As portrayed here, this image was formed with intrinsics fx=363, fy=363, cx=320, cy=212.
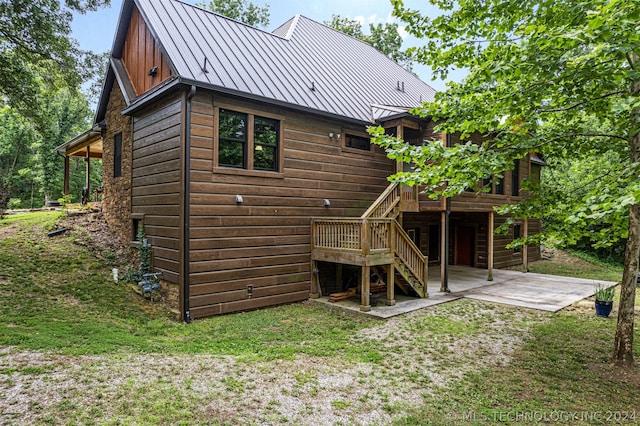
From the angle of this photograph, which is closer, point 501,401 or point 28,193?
point 501,401

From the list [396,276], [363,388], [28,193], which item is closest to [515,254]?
[396,276]

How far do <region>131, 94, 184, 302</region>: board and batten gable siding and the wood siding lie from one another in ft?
2.36

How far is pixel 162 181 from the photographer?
8.59 meters

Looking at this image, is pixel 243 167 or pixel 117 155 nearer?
pixel 243 167

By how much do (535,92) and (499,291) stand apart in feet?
25.7

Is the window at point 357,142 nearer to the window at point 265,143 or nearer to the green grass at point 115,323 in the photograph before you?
the window at point 265,143

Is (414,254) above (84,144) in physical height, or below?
below

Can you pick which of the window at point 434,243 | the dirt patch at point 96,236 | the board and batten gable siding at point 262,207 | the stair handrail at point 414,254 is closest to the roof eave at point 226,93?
the board and batten gable siding at point 262,207

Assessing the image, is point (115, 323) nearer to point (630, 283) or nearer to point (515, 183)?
point (630, 283)

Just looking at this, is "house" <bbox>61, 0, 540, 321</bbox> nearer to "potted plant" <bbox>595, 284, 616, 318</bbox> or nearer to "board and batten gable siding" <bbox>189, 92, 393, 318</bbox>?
"board and batten gable siding" <bbox>189, 92, 393, 318</bbox>

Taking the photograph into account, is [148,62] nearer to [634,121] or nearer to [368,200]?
[368,200]

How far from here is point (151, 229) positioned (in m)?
9.12

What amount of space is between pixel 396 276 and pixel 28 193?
3501cm

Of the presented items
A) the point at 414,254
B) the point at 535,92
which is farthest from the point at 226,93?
the point at 414,254
